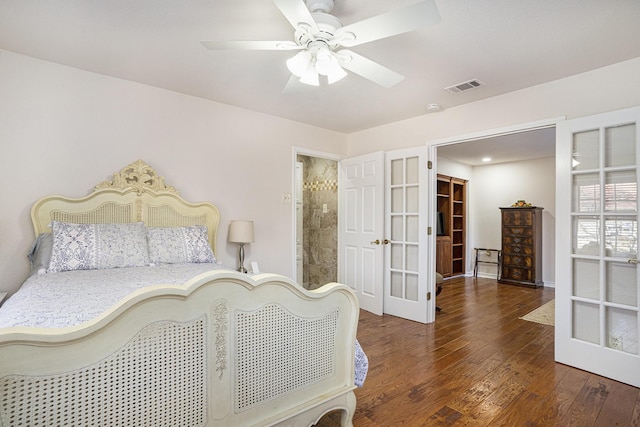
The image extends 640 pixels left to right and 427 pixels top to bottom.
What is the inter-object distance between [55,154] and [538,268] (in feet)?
23.8

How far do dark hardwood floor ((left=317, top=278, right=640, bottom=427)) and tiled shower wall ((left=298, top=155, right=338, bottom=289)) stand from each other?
1389mm

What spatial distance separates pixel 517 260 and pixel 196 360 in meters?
6.49

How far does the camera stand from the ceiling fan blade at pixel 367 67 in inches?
78.8

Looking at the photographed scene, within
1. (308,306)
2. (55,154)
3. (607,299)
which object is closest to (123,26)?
(55,154)

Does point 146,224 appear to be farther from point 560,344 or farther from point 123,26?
point 560,344

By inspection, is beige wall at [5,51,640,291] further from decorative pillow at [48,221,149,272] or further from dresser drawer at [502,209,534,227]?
A: dresser drawer at [502,209,534,227]

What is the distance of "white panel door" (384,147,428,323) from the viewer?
3871 millimetres

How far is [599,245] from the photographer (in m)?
2.63

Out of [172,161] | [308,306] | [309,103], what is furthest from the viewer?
[309,103]

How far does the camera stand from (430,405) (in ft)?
6.97

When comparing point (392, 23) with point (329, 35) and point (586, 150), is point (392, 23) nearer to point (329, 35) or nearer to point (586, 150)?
point (329, 35)

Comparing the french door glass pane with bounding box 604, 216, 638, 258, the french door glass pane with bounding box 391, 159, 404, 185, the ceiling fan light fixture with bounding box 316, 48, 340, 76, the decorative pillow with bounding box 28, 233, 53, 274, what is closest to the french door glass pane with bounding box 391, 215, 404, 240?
the french door glass pane with bounding box 391, 159, 404, 185

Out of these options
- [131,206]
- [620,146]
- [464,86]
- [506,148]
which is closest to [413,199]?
[464,86]

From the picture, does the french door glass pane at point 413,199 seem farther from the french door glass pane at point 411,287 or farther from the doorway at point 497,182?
the doorway at point 497,182
